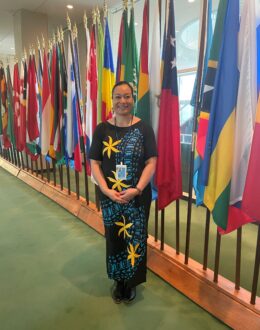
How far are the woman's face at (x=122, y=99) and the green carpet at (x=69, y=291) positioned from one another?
4.09ft

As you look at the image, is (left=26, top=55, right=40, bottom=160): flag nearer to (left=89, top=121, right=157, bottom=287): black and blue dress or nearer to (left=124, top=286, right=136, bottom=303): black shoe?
(left=89, top=121, right=157, bottom=287): black and blue dress

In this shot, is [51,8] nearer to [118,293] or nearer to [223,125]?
[223,125]

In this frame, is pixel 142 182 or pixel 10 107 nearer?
pixel 142 182

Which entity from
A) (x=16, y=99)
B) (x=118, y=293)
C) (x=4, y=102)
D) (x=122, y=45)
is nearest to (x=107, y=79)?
(x=122, y=45)

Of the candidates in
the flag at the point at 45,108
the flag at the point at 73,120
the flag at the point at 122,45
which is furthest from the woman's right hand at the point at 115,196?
the flag at the point at 45,108

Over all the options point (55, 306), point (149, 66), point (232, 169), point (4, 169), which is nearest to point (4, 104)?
point (4, 169)

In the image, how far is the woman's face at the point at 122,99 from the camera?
5.08ft

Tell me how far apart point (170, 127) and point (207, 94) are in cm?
37

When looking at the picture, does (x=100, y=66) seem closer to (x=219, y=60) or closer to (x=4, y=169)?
(x=219, y=60)

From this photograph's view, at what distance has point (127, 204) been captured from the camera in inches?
63.6

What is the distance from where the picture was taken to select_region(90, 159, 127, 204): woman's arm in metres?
1.54

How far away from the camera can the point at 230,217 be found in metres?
1.53

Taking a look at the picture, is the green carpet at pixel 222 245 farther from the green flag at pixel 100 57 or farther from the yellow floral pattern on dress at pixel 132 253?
the green flag at pixel 100 57

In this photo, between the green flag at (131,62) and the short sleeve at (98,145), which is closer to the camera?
the short sleeve at (98,145)
